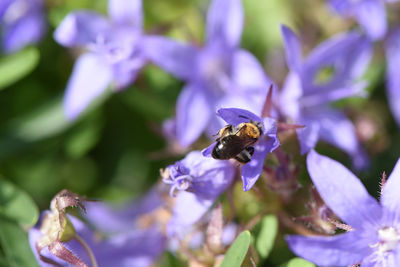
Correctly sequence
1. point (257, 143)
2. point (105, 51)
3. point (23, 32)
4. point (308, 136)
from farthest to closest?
1. point (23, 32)
2. point (105, 51)
3. point (308, 136)
4. point (257, 143)

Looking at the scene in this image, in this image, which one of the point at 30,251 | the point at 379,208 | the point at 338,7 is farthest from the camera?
the point at 338,7

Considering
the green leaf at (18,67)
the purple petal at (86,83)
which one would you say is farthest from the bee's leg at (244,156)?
the green leaf at (18,67)

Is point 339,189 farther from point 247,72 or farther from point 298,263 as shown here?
point 247,72

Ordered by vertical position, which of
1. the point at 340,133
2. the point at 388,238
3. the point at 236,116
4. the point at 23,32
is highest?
the point at 23,32

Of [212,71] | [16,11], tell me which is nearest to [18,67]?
[16,11]

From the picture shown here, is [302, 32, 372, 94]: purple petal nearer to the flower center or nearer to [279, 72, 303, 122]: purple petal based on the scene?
[279, 72, 303, 122]: purple petal

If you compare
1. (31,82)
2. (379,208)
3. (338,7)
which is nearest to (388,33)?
(338,7)

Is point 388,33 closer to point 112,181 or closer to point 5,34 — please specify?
point 112,181

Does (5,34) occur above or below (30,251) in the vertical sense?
above
